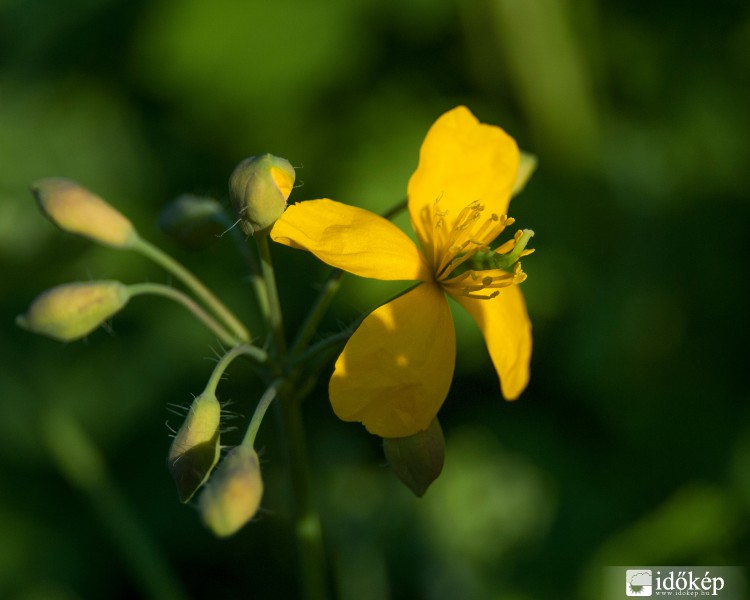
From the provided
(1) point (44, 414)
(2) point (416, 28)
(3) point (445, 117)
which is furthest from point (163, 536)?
(2) point (416, 28)

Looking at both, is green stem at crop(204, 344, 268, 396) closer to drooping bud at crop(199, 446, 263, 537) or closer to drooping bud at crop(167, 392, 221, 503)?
drooping bud at crop(167, 392, 221, 503)

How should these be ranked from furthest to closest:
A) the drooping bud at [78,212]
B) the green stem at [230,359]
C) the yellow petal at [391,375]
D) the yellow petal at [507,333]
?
1. the drooping bud at [78,212]
2. the yellow petal at [507,333]
3. the green stem at [230,359]
4. the yellow petal at [391,375]

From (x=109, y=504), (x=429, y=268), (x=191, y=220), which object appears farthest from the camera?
(x=109, y=504)

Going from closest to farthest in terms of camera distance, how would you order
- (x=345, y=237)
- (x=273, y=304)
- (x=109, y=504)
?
(x=345, y=237) → (x=273, y=304) → (x=109, y=504)

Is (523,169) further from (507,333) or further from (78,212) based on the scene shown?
(78,212)

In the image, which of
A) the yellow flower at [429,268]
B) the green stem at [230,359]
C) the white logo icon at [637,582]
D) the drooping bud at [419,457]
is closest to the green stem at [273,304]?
the green stem at [230,359]

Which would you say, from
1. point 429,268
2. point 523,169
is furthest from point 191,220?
point 523,169

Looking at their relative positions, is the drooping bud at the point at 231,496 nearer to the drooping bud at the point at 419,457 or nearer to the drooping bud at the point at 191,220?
the drooping bud at the point at 419,457
